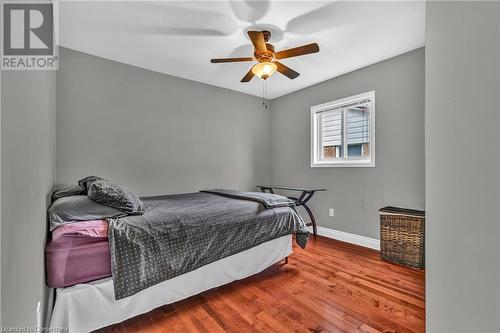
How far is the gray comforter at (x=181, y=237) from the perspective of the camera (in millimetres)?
1542

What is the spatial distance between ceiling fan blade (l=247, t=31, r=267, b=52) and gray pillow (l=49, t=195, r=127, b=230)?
1822 millimetres

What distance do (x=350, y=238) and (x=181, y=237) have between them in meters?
2.60

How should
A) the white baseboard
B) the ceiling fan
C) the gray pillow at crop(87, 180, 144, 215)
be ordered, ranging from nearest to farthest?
the gray pillow at crop(87, 180, 144, 215) → the ceiling fan → the white baseboard

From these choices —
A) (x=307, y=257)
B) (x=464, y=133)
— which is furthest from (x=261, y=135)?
(x=464, y=133)

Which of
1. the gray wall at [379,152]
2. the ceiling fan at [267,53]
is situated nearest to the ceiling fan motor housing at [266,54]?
the ceiling fan at [267,53]

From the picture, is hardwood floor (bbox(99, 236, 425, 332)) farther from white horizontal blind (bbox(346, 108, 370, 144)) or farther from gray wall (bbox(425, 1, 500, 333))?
white horizontal blind (bbox(346, 108, 370, 144))

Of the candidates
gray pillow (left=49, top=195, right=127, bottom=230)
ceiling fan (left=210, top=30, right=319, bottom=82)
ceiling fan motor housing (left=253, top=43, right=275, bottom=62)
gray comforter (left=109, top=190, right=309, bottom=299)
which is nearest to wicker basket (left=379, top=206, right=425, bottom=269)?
gray comforter (left=109, top=190, right=309, bottom=299)

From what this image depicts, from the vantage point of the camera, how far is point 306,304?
1871mm

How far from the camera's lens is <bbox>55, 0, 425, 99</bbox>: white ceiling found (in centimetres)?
205

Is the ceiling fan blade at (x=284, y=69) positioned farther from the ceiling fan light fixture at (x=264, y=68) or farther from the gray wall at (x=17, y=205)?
the gray wall at (x=17, y=205)

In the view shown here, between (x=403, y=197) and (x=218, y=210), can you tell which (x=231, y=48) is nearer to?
(x=218, y=210)

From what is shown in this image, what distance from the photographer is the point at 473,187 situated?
0.52 meters

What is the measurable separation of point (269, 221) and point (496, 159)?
6.59ft

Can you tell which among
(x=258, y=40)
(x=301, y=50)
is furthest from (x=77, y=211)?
(x=301, y=50)
